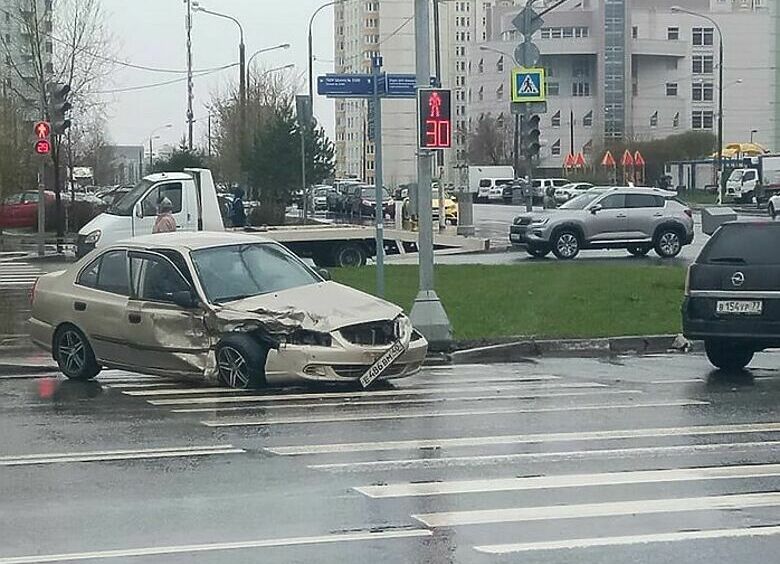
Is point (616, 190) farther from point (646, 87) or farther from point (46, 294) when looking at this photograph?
point (646, 87)

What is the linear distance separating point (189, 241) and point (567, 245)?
20.4 metres

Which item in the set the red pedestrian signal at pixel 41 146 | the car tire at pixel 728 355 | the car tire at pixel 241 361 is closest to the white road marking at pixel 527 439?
the car tire at pixel 241 361

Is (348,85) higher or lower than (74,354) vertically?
higher

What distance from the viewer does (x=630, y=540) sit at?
6.99m

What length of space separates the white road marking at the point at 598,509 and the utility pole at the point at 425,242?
8.41 m

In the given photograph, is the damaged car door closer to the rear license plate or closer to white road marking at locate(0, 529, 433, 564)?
the rear license plate

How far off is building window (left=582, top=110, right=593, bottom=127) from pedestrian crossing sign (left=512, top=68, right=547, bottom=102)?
3553 inches

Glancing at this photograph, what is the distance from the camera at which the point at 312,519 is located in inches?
295

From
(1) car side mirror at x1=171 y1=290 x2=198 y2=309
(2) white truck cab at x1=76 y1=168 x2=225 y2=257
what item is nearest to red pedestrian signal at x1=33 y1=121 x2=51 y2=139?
(2) white truck cab at x1=76 y1=168 x2=225 y2=257

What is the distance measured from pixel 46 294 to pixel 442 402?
16.3 ft

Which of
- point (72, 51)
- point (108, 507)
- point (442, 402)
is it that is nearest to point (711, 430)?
point (442, 402)

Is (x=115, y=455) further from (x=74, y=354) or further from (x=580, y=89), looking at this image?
(x=580, y=89)

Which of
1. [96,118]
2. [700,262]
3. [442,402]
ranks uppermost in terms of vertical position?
[96,118]

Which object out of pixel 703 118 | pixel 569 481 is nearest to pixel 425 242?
pixel 569 481
